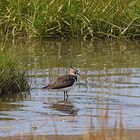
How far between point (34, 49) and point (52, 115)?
6477 millimetres

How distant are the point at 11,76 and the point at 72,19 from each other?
6631 millimetres

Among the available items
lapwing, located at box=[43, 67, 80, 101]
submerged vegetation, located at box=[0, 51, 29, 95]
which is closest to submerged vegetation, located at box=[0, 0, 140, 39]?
submerged vegetation, located at box=[0, 51, 29, 95]

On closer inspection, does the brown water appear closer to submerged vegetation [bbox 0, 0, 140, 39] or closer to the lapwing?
the lapwing

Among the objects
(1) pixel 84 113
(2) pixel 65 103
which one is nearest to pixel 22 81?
(2) pixel 65 103

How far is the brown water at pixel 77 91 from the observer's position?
30.4ft

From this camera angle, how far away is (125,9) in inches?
690

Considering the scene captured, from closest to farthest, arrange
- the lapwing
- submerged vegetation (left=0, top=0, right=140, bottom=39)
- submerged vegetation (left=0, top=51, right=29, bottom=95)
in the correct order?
submerged vegetation (left=0, top=51, right=29, bottom=95) < the lapwing < submerged vegetation (left=0, top=0, right=140, bottom=39)

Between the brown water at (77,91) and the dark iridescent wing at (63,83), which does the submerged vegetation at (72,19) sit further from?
the dark iridescent wing at (63,83)

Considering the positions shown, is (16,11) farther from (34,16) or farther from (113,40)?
(113,40)

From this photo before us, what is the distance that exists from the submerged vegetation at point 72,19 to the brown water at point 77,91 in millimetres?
381

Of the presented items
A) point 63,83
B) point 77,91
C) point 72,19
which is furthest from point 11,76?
point 72,19

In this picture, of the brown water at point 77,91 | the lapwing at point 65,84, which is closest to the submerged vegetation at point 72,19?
the brown water at point 77,91

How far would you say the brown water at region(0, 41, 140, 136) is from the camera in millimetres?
9258

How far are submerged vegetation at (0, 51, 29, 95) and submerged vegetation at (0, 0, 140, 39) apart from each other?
5.78 meters
